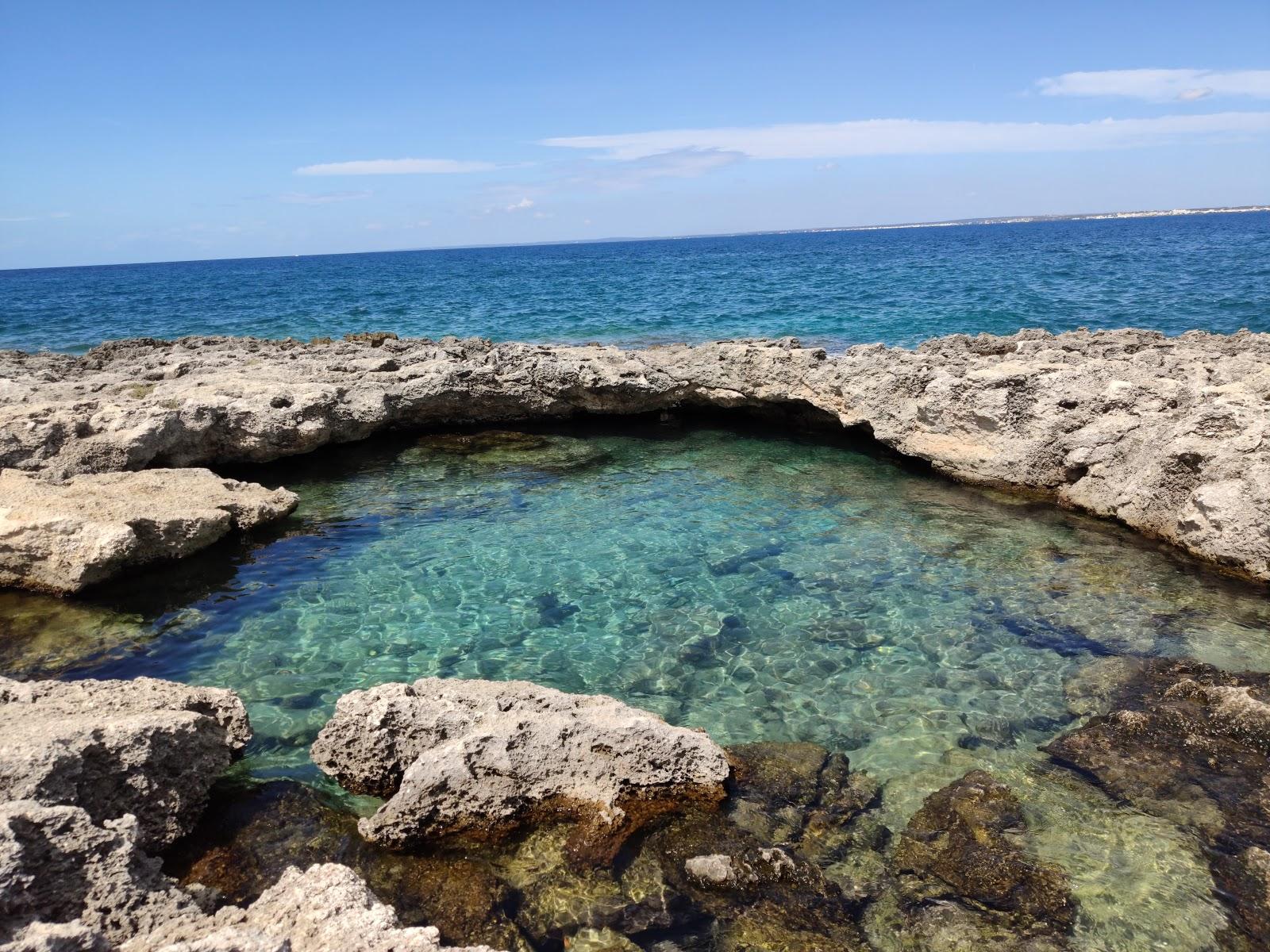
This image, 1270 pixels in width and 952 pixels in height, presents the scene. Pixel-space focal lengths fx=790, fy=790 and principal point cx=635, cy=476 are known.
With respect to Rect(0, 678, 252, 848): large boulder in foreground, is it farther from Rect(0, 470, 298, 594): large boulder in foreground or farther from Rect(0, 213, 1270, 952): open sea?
Rect(0, 470, 298, 594): large boulder in foreground

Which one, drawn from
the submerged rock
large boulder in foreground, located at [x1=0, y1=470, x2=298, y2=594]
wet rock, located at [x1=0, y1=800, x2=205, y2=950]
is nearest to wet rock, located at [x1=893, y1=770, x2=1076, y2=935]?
the submerged rock

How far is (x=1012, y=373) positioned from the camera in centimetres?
1097

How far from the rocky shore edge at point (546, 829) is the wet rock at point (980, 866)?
0.05ft

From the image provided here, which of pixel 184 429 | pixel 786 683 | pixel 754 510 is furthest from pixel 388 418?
pixel 786 683

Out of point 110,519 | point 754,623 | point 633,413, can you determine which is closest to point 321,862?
point 754,623

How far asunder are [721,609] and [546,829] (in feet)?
11.3

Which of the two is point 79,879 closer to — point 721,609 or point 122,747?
point 122,747

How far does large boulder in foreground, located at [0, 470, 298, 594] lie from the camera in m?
7.86

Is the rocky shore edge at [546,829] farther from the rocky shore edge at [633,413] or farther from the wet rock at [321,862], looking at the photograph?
A: the rocky shore edge at [633,413]

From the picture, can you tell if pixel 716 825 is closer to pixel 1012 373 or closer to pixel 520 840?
pixel 520 840

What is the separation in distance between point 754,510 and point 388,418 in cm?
654

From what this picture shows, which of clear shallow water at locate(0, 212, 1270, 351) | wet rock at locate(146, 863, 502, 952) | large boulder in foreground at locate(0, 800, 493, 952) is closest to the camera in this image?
wet rock at locate(146, 863, 502, 952)

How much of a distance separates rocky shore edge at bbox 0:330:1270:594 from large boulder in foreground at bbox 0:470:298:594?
0.02 meters

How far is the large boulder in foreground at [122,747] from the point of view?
426cm
